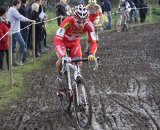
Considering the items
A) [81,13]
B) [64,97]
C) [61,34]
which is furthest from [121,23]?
[81,13]

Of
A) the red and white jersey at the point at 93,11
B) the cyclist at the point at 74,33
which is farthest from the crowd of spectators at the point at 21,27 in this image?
the cyclist at the point at 74,33

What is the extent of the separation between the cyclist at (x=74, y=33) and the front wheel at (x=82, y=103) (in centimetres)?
63

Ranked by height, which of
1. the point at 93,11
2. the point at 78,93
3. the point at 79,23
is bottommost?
the point at 78,93

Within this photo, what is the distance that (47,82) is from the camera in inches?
481

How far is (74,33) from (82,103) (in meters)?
1.78

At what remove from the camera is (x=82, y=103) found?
311 inches

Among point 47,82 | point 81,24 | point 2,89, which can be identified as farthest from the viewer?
point 47,82

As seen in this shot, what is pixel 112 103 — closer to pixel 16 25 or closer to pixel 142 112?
pixel 142 112

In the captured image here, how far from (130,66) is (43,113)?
5.64 m

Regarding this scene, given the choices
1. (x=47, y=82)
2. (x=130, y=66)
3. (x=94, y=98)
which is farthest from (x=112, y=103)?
(x=130, y=66)

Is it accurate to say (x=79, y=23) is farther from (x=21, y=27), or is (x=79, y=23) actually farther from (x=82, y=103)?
(x=21, y=27)

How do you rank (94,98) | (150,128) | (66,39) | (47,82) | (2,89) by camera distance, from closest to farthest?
(150,128) < (66,39) < (94,98) < (2,89) < (47,82)

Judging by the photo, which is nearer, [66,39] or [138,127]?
[138,127]

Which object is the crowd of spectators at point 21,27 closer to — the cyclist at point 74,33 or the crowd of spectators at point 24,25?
the crowd of spectators at point 24,25
